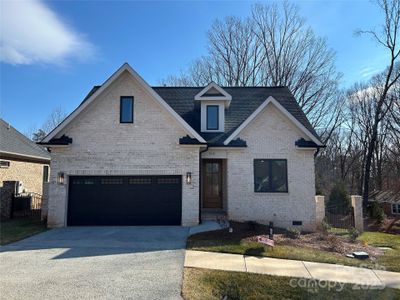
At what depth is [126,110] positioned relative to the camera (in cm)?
1344

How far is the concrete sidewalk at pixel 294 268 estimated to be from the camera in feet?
22.8

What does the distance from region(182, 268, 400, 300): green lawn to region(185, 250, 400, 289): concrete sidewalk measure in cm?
40

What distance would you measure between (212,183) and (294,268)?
8.42 meters

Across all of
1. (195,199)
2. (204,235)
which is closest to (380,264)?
(204,235)

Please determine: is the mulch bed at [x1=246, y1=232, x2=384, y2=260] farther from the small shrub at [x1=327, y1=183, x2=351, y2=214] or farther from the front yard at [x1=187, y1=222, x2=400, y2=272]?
the small shrub at [x1=327, y1=183, x2=351, y2=214]

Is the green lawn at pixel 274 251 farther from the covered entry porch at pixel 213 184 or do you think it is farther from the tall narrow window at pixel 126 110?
the tall narrow window at pixel 126 110

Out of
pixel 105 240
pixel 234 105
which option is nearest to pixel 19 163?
pixel 105 240

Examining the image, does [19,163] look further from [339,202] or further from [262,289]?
[339,202]

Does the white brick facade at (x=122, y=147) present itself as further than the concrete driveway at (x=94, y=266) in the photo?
Yes

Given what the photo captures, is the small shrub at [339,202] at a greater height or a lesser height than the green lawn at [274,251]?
greater

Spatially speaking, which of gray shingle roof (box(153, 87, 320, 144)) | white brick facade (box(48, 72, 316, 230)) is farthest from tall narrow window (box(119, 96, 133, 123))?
gray shingle roof (box(153, 87, 320, 144))

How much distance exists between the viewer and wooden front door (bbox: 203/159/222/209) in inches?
613

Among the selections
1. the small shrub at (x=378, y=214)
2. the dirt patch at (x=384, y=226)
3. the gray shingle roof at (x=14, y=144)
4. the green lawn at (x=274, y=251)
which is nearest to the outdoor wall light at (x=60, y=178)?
the gray shingle roof at (x=14, y=144)

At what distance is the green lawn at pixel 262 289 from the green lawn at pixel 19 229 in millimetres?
7567
